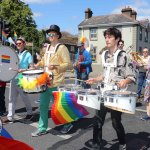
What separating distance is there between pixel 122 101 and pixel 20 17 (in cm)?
3411

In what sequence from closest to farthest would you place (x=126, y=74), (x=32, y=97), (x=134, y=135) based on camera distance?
(x=126, y=74) → (x=134, y=135) → (x=32, y=97)

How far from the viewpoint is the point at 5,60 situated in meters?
3.68

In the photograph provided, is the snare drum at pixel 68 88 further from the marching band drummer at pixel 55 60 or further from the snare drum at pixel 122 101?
the snare drum at pixel 122 101

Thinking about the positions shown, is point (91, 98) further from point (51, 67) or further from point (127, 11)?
point (127, 11)

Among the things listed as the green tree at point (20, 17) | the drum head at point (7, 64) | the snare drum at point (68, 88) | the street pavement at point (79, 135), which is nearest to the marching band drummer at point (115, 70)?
the snare drum at point (68, 88)

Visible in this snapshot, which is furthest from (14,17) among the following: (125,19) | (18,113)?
(18,113)

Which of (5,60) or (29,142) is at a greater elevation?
(5,60)

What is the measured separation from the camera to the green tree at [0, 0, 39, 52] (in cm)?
3578

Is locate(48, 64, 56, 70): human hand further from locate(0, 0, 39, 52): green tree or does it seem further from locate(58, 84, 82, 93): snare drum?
locate(0, 0, 39, 52): green tree

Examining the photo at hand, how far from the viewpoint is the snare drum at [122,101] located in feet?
A: 12.8

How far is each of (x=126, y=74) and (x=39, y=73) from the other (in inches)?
55.1

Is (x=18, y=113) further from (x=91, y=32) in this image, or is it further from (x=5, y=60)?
(x=91, y=32)

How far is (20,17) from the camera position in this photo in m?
36.6

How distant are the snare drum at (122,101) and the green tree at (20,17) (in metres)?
32.3
